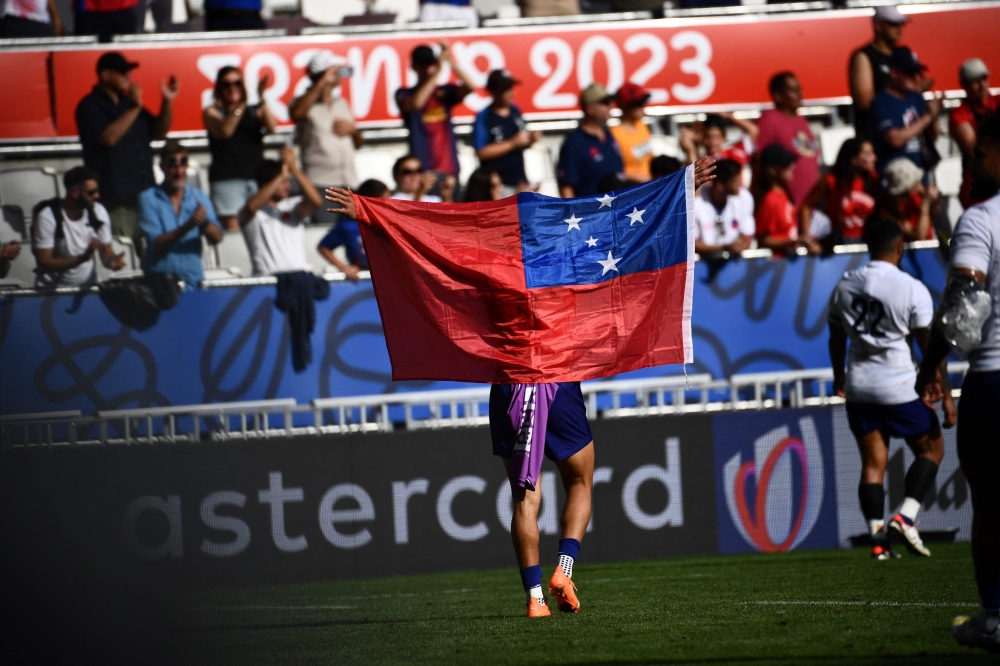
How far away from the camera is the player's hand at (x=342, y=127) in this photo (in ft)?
45.3

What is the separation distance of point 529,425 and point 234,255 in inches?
248

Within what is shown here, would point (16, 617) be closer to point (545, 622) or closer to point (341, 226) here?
point (545, 622)

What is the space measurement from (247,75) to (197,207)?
2675 millimetres

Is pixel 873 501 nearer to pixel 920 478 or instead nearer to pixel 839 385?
pixel 920 478

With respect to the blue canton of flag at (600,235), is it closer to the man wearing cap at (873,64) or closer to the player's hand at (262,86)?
the player's hand at (262,86)

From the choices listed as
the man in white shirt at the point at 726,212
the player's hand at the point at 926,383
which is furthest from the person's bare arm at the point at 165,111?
the player's hand at the point at 926,383

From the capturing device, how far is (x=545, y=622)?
7.06 meters

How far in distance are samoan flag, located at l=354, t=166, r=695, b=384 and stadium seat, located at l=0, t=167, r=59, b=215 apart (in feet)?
20.7

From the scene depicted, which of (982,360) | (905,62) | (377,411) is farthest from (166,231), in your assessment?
(982,360)

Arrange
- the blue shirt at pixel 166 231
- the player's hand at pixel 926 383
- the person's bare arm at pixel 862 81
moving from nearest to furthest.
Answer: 1. the player's hand at pixel 926 383
2. the blue shirt at pixel 166 231
3. the person's bare arm at pixel 862 81

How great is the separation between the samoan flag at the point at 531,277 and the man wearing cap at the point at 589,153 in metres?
5.55

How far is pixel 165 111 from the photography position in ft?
44.4

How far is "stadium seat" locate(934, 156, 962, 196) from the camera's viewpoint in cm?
1501

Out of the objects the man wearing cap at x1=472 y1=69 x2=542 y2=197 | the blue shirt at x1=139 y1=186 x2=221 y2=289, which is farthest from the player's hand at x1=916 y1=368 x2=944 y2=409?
the man wearing cap at x1=472 y1=69 x2=542 y2=197
